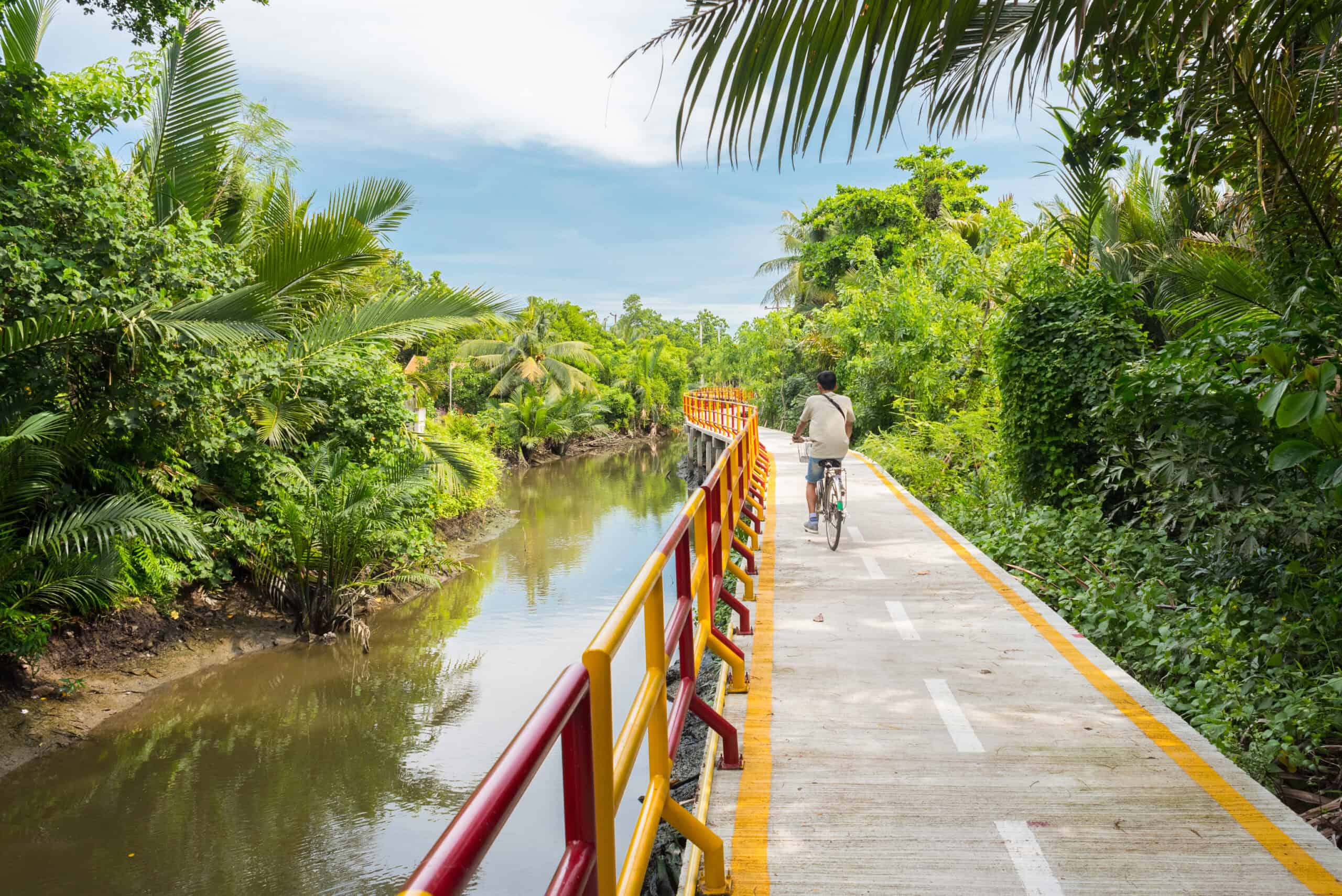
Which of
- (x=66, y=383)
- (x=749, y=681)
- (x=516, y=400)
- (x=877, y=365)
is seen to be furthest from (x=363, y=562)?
(x=516, y=400)

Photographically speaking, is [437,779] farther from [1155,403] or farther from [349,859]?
[1155,403]

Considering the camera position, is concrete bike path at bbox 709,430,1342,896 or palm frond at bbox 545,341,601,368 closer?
concrete bike path at bbox 709,430,1342,896

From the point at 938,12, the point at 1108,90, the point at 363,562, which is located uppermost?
the point at 1108,90

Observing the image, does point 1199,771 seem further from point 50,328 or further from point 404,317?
point 404,317

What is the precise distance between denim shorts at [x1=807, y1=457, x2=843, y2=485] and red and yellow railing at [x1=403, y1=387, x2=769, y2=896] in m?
3.96

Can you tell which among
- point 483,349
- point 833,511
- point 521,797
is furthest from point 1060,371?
point 483,349

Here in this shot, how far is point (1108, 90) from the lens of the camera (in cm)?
519

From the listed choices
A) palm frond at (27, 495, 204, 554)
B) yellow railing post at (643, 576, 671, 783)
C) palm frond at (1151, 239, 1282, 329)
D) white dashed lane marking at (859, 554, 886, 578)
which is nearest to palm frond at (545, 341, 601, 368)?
palm frond at (27, 495, 204, 554)

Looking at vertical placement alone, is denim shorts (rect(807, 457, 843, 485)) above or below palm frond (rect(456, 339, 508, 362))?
below

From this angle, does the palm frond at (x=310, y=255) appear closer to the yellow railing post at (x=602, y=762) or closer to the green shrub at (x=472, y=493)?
the green shrub at (x=472, y=493)

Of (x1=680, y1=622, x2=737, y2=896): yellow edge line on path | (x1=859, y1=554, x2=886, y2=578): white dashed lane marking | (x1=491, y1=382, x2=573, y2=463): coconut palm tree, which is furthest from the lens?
(x1=491, y1=382, x2=573, y2=463): coconut palm tree

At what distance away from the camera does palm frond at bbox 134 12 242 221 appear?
10.5 metres

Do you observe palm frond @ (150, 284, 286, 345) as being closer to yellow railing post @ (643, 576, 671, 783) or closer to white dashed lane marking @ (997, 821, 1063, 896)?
yellow railing post @ (643, 576, 671, 783)

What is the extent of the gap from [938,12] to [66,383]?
9150 mm
